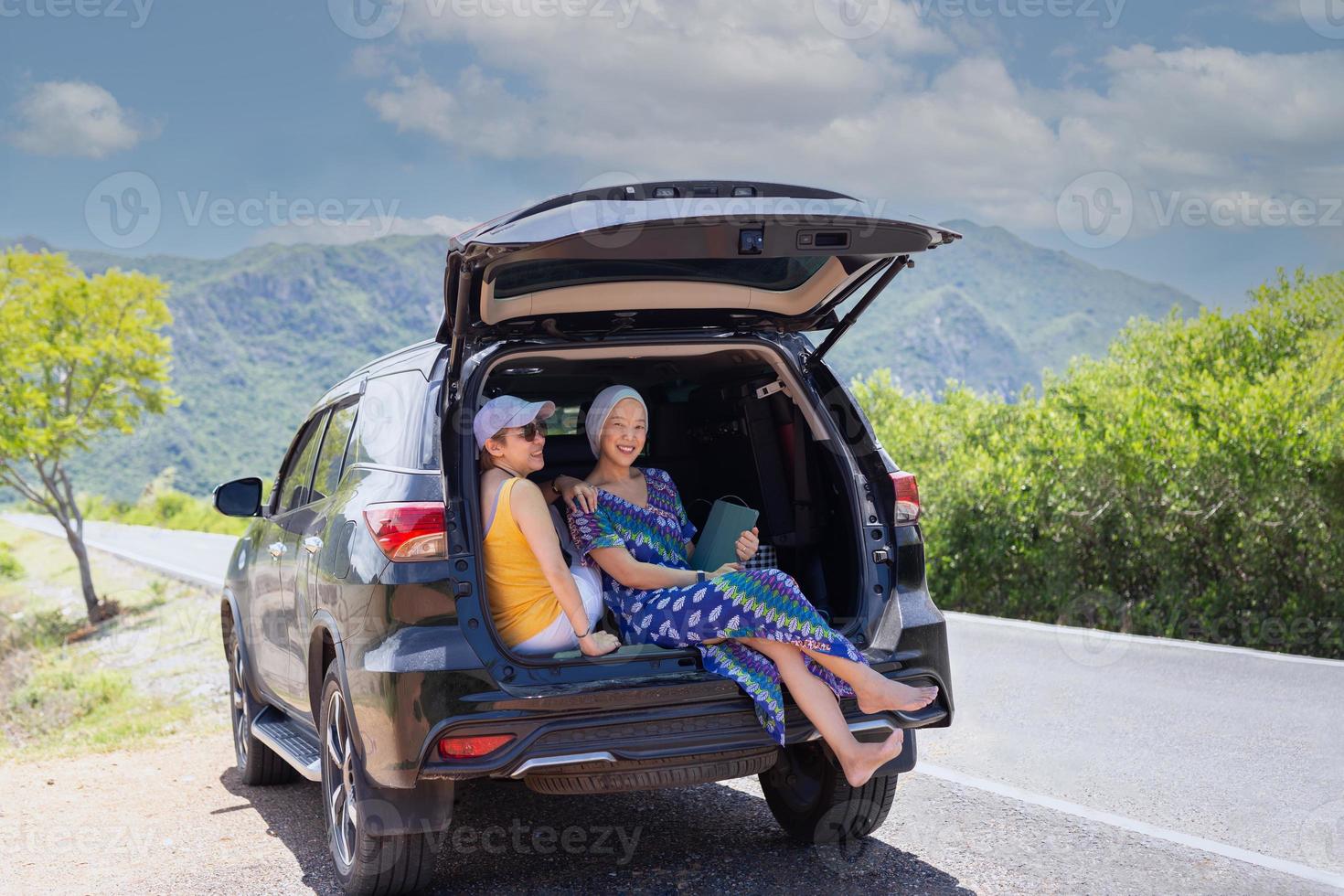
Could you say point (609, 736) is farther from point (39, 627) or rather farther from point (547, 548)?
point (39, 627)

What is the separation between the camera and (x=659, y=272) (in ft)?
14.9

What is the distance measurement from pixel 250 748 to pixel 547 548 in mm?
3125

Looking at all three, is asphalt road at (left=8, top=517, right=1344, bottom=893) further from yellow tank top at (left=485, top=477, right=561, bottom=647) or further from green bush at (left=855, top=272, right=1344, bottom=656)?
green bush at (left=855, top=272, right=1344, bottom=656)

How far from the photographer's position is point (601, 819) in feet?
18.3

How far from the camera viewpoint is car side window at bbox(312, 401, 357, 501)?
16.8ft

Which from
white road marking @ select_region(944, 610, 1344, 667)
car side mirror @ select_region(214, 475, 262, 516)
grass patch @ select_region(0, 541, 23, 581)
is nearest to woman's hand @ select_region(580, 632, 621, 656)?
car side mirror @ select_region(214, 475, 262, 516)

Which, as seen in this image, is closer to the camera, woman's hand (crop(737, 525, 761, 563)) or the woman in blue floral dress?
the woman in blue floral dress

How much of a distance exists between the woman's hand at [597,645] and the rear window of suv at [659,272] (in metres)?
1.18

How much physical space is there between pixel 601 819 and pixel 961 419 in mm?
11323

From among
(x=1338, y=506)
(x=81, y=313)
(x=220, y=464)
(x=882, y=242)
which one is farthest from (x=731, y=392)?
(x=220, y=464)

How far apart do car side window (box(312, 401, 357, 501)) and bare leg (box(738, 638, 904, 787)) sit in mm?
1816

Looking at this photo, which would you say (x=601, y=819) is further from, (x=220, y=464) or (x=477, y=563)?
(x=220, y=464)

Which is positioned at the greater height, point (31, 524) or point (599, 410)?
point (599, 410)

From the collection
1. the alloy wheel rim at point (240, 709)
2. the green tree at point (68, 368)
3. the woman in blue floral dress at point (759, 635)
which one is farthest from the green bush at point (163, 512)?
the woman in blue floral dress at point (759, 635)
